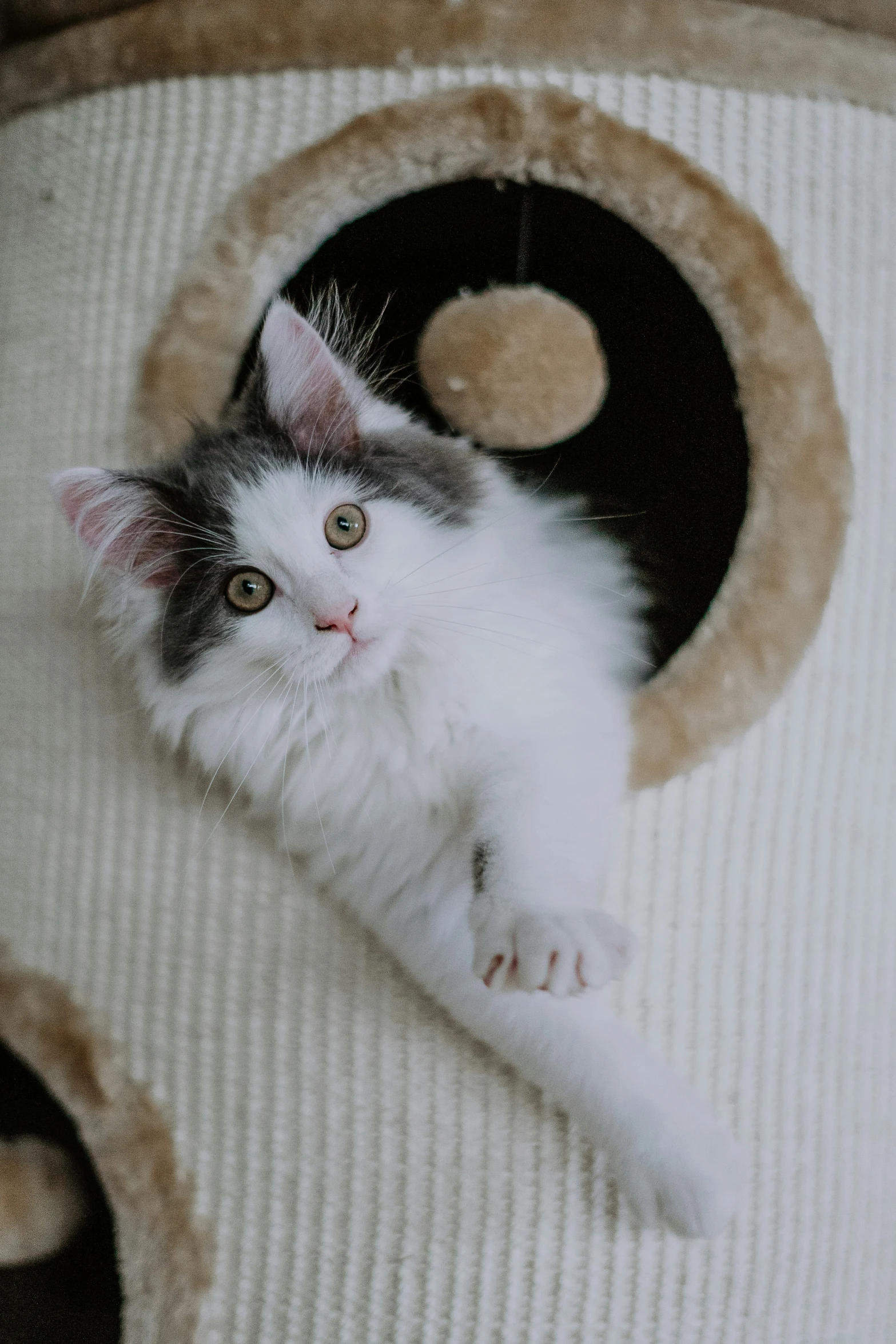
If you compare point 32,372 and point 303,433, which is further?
point 32,372

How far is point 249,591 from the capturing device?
98cm

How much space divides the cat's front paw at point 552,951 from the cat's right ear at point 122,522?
53 cm

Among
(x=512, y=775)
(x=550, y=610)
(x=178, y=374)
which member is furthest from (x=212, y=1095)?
(x=178, y=374)

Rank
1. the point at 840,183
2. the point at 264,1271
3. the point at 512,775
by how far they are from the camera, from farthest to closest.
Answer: the point at 840,183, the point at 264,1271, the point at 512,775

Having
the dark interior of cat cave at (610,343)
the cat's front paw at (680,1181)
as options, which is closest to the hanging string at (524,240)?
the dark interior of cat cave at (610,343)

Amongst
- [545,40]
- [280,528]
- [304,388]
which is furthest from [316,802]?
[545,40]

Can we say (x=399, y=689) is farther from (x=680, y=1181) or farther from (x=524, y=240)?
(x=524, y=240)

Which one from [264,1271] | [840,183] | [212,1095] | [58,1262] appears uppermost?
[840,183]

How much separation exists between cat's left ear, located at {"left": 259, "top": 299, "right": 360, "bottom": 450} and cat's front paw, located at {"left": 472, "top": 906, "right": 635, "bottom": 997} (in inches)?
22.3

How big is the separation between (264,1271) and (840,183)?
1.39 m

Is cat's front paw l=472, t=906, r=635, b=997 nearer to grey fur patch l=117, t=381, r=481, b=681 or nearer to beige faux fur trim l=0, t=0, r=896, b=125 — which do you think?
grey fur patch l=117, t=381, r=481, b=681

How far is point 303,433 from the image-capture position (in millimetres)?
1089

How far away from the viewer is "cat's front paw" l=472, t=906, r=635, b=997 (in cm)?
77

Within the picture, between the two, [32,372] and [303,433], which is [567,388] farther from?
[32,372]
